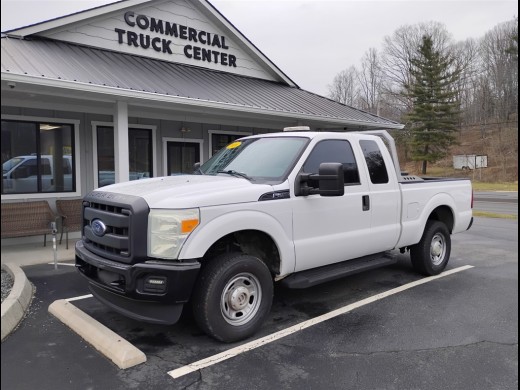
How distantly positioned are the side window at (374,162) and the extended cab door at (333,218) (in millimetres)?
159

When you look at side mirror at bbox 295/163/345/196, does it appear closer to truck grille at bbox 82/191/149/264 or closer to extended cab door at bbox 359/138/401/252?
extended cab door at bbox 359/138/401/252

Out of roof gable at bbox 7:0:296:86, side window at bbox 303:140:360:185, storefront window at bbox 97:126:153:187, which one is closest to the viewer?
side window at bbox 303:140:360:185

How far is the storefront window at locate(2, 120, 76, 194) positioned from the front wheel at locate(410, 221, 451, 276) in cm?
773

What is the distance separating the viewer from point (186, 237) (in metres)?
3.74

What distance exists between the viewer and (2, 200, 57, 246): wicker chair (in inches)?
337

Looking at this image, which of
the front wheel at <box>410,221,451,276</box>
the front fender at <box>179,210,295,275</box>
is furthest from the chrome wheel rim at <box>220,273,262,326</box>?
the front wheel at <box>410,221,451,276</box>

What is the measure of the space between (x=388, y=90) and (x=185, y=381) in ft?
205

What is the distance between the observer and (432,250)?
6.64m

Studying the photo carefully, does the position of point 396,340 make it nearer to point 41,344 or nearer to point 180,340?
point 180,340

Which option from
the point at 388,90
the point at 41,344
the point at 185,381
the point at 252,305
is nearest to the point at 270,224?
the point at 252,305

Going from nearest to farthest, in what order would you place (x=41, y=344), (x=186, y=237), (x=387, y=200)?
1. (x=186, y=237)
2. (x=41, y=344)
3. (x=387, y=200)

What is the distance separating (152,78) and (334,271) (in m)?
6.60

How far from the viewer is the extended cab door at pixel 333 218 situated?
15.1 feet

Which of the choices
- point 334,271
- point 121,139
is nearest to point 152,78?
point 121,139
